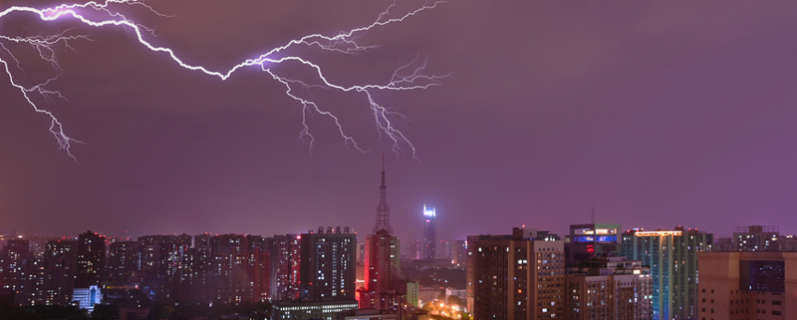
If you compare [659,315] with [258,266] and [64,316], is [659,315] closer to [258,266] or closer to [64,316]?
[258,266]

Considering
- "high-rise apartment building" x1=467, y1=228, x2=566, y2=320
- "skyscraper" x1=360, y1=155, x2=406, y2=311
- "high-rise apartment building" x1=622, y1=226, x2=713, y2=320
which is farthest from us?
"skyscraper" x1=360, y1=155, x2=406, y2=311

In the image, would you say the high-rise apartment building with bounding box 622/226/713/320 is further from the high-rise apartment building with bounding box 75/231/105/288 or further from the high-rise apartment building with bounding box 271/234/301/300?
the high-rise apartment building with bounding box 75/231/105/288

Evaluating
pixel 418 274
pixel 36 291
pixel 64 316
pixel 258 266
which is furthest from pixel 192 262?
pixel 418 274

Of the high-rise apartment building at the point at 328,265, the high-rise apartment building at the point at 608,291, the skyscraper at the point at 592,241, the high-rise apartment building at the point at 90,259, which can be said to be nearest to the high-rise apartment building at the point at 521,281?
the high-rise apartment building at the point at 608,291

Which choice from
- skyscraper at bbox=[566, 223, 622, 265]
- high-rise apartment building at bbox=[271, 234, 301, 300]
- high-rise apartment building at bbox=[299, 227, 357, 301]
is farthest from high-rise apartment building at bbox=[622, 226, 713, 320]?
high-rise apartment building at bbox=[271, 234, 301, 300]

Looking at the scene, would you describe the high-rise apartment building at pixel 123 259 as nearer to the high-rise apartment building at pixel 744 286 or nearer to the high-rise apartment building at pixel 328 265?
the high-rise apartment building at pixel 328 265

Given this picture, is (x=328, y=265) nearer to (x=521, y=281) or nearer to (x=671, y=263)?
(x=521, y=281)
